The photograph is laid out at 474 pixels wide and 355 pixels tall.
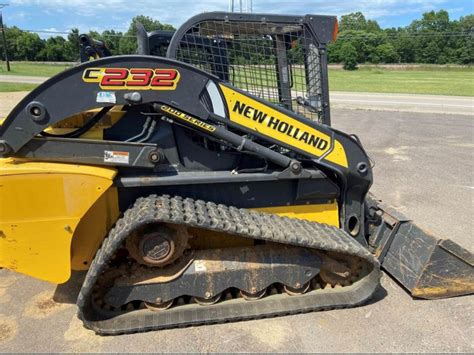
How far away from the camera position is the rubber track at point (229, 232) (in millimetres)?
3121

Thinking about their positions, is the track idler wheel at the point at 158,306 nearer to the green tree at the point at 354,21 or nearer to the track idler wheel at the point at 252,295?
the track idler wheel at the point at 252,295

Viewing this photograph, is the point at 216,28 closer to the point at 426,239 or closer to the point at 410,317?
the point at 426,239

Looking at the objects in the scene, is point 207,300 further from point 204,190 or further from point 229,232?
point 204,190

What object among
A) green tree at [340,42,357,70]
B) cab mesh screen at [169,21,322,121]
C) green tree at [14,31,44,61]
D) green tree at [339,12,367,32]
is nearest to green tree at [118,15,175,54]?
cab mesh screen at [169,21,322,121]

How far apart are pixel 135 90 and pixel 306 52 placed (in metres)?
1.66

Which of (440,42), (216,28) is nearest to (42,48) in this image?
(440,42)

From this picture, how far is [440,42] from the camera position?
236 ft

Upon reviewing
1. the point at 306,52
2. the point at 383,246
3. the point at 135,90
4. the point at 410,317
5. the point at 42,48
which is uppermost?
the point at 42,48

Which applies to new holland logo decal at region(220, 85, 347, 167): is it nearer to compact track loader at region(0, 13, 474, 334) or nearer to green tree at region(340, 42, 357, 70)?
compact track loader at region(0, 13, 474, 334)

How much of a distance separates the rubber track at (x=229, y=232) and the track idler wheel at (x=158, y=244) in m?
0.18

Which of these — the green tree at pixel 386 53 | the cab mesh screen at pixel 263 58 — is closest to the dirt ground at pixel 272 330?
the cab mesh screen at pixel 263 58

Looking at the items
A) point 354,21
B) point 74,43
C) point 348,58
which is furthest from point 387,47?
point 74,43

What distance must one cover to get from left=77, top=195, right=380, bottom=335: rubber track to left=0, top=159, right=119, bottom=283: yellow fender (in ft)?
1.03

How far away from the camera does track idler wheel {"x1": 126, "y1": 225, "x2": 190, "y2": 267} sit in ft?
10.8
